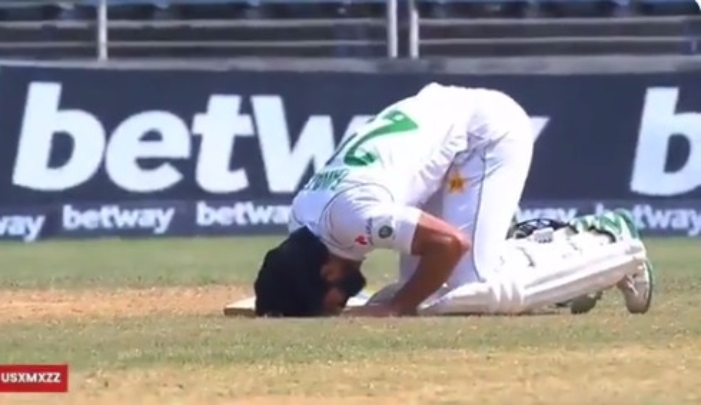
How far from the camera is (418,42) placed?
22.3m

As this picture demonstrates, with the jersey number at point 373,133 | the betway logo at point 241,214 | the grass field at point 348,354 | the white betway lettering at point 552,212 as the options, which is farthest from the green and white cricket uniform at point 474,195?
the betway logo at point 241,214

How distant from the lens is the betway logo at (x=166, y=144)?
1948cm

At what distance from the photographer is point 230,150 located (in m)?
19.7

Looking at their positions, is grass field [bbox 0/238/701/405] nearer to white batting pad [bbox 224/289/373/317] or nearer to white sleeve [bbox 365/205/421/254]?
white batting pad [bbox 224/289/373/317]

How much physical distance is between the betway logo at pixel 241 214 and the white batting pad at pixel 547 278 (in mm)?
9351

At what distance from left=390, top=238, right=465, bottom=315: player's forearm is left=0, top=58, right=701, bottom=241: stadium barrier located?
922 centimetres

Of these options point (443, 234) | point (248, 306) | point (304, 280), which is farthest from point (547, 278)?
point (248, 306)

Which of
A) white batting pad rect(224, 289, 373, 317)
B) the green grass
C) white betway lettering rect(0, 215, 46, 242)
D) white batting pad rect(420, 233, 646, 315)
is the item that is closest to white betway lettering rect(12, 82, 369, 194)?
white betway lettering rect(0, 215, 46, 242)

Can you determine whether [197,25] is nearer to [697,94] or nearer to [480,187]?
[697,94]

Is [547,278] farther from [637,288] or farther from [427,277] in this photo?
[427,277]

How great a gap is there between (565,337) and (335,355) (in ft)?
3.68

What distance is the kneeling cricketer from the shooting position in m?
9.95

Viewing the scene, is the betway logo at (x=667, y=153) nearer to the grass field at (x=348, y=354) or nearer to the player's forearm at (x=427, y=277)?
the grass field at (x=348, y=354)

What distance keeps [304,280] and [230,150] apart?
9.68 m
